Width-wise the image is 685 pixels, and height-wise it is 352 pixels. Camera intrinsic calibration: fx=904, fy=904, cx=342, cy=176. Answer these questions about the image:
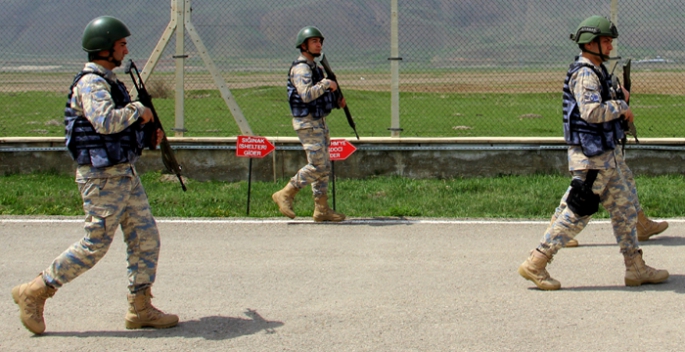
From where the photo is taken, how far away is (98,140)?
16.8ft

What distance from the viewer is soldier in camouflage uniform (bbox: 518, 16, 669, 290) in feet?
19.4

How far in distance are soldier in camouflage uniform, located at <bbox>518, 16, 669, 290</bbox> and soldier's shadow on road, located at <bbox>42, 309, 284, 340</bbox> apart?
189 cm

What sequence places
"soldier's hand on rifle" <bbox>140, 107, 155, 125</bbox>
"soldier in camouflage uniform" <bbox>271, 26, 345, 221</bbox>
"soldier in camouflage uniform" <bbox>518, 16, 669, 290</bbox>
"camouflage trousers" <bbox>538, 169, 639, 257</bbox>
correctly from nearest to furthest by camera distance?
"soldier's hand on rifle" <bbox>140, 107, 155, 125</bbox> < "soldier in camouflage uniform" <bbox>518, 16, 669, 290</bbox> < "camouflage trousers" <bbox>538, 169, 639, 257</bbox> < "soldier in camouflage uniform" <bbox>271, 26, 345, 221</bbox>

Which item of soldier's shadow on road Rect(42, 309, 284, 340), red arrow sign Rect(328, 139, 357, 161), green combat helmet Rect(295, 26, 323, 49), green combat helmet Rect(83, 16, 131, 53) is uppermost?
green combat helmet Rect(295, 26, 323, 49)

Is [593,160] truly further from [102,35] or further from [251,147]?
[251,147]

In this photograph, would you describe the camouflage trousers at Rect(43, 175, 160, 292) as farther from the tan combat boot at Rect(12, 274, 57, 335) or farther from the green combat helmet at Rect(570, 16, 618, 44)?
the green combat helmet at Rect(570, 16, 618, 44)

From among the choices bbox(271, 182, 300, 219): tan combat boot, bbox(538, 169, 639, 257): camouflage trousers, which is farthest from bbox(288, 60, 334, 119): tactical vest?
bbox(538, 169, 639, 257): camouflage trousers

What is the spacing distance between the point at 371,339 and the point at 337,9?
672 cm

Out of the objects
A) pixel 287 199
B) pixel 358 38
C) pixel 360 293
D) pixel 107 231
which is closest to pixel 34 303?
pixel 107 231

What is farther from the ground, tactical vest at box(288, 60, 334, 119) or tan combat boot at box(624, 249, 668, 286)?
tactical vest at box(288, 60, 334, 119)

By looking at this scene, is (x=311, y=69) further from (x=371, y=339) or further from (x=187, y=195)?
(x=371, y=339)

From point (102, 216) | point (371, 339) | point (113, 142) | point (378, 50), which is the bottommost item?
point (371, 339)

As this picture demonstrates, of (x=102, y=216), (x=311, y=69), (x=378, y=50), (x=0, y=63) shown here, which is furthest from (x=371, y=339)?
(x=0, y=63)

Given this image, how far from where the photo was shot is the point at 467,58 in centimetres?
1116
